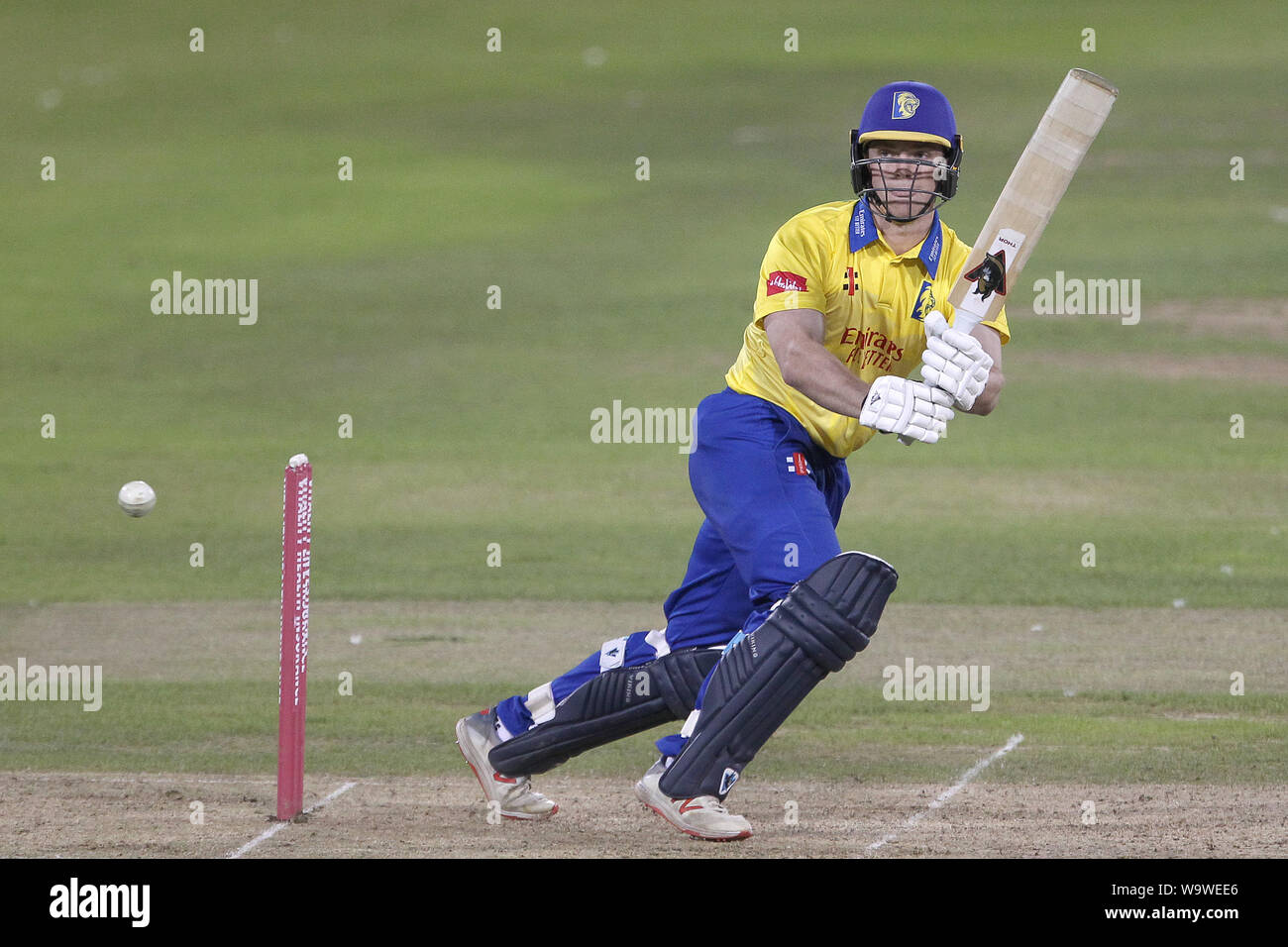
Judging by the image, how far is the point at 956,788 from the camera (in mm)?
6727

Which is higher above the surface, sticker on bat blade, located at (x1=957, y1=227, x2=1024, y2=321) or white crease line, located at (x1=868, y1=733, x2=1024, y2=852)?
sticker on bat blade, located at (x1=957, y1=227, x2=1024, y2=321)

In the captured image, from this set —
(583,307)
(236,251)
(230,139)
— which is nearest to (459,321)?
(583,307)

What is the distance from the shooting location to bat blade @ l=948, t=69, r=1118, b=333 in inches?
212

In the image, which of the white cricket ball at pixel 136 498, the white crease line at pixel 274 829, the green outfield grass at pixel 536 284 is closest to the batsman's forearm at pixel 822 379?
the white crease line at pixel 274 829

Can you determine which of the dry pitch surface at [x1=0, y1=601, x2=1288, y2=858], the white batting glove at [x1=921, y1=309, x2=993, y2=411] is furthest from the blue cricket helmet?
the dry pitch surface at [x1=0, y1=601, x2=1288, y2=858]

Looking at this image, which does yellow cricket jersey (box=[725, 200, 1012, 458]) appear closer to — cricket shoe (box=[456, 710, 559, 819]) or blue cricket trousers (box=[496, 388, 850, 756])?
blue cricket trousers (box=[496, 388, 850, 756])

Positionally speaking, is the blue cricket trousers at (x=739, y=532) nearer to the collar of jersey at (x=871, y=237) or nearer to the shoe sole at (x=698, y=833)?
the shoe sole at (x=698, y=833)

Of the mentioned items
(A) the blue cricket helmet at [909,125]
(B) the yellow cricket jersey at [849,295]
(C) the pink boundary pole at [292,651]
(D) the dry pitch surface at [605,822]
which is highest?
(A) the blue cricket helmet at [909,125]

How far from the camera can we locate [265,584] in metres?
11.9

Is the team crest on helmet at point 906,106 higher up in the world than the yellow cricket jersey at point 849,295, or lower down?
higher up

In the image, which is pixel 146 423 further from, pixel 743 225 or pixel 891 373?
pixel 891 373

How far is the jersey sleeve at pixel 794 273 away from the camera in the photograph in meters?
5.53

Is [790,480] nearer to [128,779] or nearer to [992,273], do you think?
[992,273]

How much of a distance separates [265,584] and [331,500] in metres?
2.72
